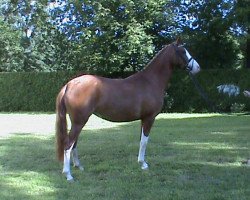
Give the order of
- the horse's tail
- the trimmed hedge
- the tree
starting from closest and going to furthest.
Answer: the horse's tail
the trimmed hedge
the tree

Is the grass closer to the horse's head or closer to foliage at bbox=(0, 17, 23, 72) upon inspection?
the horse's head

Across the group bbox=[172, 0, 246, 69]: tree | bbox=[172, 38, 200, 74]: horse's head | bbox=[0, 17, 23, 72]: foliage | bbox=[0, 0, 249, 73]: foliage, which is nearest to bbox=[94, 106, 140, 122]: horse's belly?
bbox=[172, 38, 200, 74]: horse's head

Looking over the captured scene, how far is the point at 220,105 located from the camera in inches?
896

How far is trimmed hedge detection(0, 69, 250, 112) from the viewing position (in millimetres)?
22734

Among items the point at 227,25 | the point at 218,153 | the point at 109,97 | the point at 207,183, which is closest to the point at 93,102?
the point at 109,97

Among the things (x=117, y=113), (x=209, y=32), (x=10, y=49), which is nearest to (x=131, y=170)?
(x=117, y=113)

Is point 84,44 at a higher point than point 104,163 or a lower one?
lower

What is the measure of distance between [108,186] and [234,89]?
1739cm

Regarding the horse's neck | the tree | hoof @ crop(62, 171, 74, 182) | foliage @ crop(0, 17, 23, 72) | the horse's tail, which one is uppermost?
the horse's neck

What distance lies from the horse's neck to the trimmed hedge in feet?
50.1

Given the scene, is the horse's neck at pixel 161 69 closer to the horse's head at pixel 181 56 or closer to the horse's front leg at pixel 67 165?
the horse's head at pixel 181 56

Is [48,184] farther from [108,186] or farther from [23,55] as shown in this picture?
[23,55]

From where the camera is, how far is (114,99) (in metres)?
7.09

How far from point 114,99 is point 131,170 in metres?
1.22
